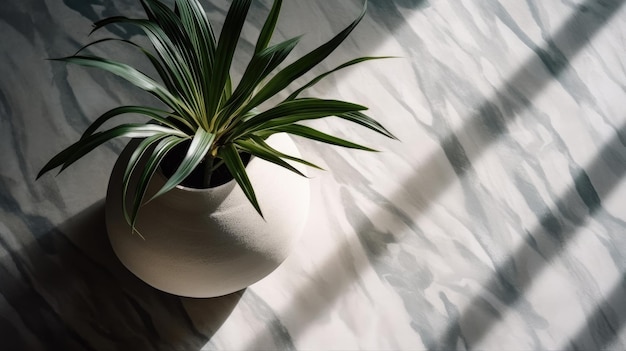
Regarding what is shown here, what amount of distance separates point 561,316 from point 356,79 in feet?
1.75

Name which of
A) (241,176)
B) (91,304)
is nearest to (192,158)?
(241,176)

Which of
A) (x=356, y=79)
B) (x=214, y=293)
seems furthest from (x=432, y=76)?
(x=214, y=293)

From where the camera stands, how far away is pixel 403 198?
124 cm

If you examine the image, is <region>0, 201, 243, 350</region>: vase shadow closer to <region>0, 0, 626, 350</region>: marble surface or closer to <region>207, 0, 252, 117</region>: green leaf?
<region>0, 0, 626, 350</region>: marble surface

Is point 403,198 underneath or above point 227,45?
underneath

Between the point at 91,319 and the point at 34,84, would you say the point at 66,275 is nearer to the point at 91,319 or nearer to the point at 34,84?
the point at 91,319

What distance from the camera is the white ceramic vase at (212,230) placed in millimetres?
905

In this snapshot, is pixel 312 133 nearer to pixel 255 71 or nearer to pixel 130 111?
pixel 255 71

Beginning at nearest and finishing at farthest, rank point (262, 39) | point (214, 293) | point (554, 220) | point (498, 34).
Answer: point (262, 39)
point (214, 293)
point (554, 220)
point (498, 34)

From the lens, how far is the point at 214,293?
103 cm

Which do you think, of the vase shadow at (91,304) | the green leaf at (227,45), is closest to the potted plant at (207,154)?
the green leaf at (227,45)

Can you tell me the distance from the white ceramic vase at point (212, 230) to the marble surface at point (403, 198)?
0.18 meters

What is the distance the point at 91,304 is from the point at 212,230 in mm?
343

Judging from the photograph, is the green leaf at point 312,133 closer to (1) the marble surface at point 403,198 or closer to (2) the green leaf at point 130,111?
(2) the green leaf at point 130,111
